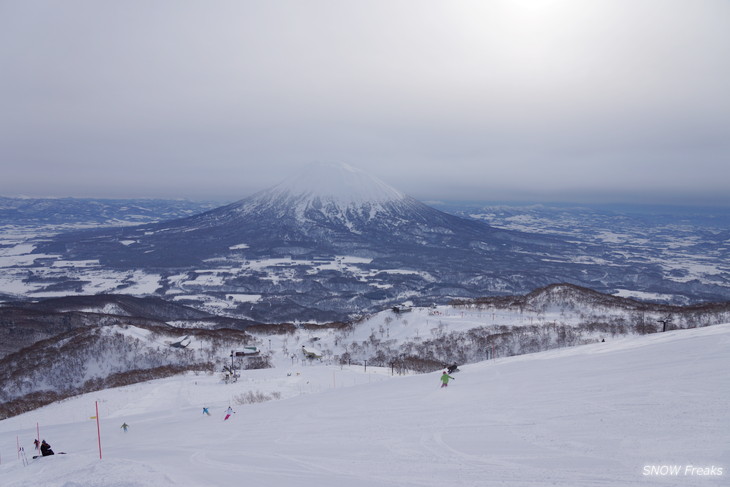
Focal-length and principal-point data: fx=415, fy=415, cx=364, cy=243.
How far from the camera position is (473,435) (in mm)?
12766

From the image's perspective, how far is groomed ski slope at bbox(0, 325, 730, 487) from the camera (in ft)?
32.3

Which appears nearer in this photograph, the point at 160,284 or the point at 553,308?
the point at 553,308

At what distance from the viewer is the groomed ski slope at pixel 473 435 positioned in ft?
32.3

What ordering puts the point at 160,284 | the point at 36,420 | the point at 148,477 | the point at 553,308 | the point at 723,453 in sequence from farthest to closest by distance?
the point at 160,284 → the point at 553,308 → the point at 36,420 → the point at 148,477 → the point at 723,453

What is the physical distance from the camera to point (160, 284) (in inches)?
6432

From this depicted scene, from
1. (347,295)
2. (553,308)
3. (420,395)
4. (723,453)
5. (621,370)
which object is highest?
(723,453)

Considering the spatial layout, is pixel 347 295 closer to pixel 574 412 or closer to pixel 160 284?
pixel 160 284

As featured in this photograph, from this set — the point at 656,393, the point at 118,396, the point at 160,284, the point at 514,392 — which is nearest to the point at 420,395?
the point at 514,392

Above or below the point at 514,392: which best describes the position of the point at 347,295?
below

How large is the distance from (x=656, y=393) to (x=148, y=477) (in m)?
15.8

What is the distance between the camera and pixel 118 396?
36.4 meters

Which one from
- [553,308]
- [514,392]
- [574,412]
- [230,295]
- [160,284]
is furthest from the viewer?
[160,284]

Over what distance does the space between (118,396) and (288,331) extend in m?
37.8

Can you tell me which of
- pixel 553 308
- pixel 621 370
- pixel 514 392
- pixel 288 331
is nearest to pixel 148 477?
pixel 514 392
